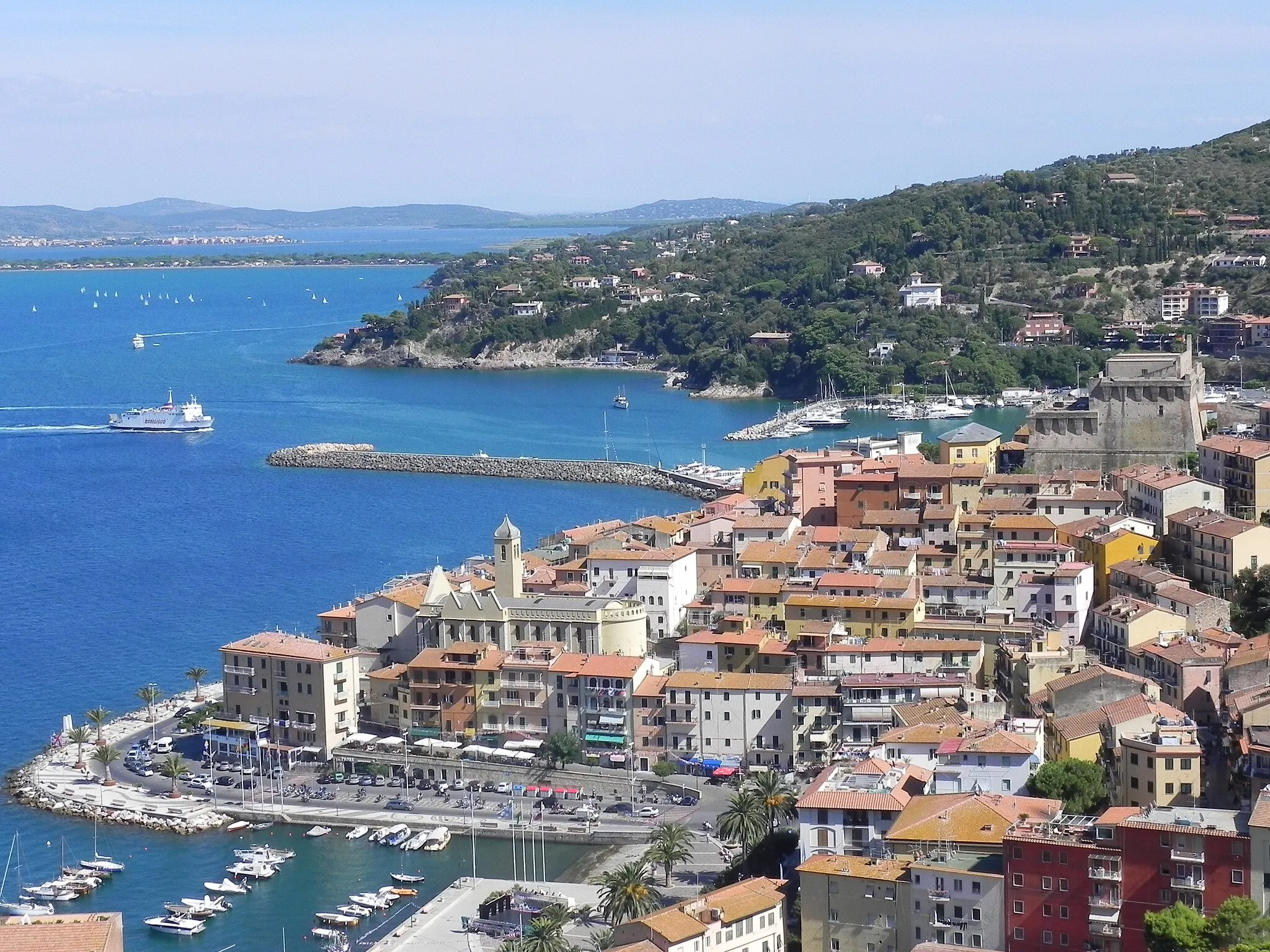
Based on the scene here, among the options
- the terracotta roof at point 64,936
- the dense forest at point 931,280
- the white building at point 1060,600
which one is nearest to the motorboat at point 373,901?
the terracotta roof at point 64,936

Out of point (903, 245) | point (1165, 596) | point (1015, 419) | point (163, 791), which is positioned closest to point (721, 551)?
point (1165, 596)

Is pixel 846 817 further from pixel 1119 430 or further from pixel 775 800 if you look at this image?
pixel 1119 430

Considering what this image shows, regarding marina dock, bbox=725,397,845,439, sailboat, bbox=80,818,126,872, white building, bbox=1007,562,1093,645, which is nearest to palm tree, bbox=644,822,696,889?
sailboat, bbox=80,818,126,872

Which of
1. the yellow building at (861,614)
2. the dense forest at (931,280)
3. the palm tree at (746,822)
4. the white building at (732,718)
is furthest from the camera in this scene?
the dense forest at (931,280)

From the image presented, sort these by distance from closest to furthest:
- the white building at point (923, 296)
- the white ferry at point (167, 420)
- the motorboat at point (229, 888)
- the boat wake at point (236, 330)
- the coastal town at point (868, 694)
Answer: the coastal town at point (868, 694) → the motorboat at point (229, 888) → the white ferry at point (167, 420) → the white building at point (923, 296) → the boat wake at point (236, 330)

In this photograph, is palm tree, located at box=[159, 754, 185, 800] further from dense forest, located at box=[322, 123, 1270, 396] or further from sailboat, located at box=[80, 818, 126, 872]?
dense forest, located at box=[322, 123, 1270, 396]

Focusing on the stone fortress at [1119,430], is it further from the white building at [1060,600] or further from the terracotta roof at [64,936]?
the terracotta roof at [64,936]
